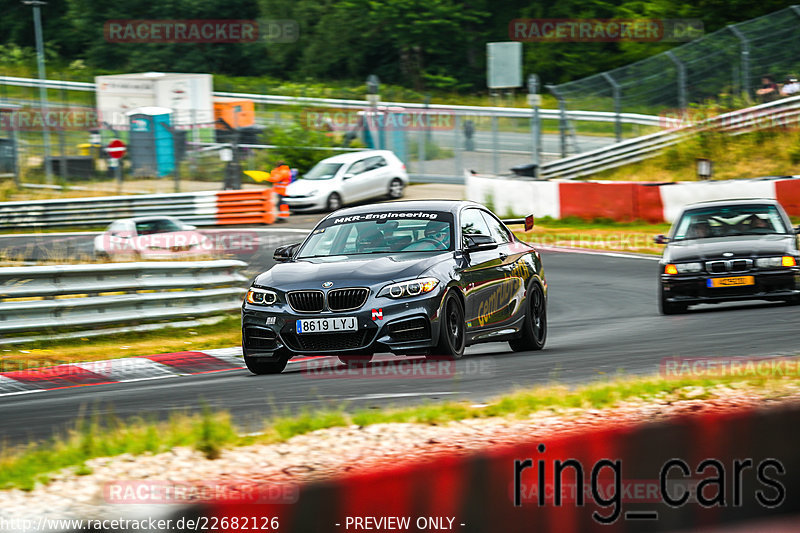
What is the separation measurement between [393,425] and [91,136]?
3343 centimetres

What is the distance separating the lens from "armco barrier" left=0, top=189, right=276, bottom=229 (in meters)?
32.6

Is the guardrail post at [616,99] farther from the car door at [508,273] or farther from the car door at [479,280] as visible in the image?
the car door at [479,280]

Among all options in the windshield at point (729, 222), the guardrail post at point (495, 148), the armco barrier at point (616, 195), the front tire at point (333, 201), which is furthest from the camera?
the guardrail post at point (495, 148)

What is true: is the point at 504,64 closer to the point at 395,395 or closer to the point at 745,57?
the point at 745,57

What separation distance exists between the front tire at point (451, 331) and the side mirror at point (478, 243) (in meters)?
0.68

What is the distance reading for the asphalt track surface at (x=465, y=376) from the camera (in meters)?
7.80

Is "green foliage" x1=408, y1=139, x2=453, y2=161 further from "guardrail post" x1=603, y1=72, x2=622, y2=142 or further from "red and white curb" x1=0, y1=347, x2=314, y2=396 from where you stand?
"red and white curb" x1=0, y1=347, x2=314, y2=396

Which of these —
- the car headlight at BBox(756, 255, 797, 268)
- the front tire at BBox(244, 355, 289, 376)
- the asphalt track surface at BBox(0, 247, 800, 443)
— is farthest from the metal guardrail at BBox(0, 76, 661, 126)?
the front tire at BBox(244, 355, 289, 376)

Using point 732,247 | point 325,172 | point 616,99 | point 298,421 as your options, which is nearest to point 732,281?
point 732,247

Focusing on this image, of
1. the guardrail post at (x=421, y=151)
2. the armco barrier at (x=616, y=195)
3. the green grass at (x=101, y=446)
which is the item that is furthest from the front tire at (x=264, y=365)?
the guardrail post at (x=421, y=151)

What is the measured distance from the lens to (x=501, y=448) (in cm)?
445

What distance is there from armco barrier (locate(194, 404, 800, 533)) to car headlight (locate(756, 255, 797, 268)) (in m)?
8.57

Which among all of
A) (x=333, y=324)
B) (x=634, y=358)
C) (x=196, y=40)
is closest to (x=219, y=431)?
(x=333, y=324)

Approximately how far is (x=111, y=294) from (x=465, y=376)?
6.74 meters
